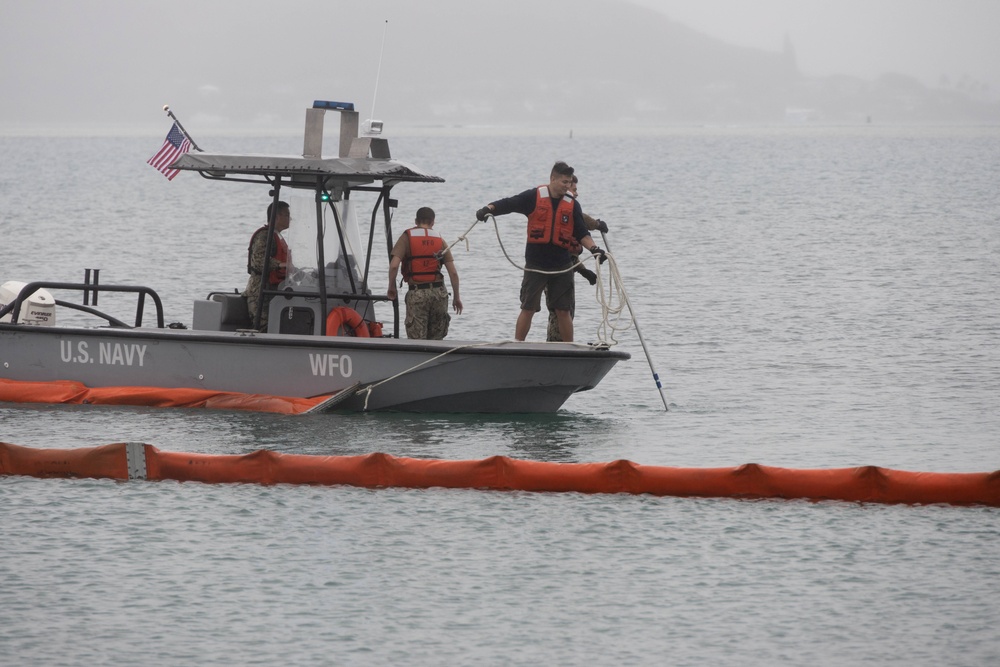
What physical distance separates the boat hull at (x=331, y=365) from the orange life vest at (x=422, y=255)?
72 cm

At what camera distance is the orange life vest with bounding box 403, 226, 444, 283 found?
43.3 ft

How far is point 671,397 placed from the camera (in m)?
15.5

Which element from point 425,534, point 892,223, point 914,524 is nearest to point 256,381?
point 425,534

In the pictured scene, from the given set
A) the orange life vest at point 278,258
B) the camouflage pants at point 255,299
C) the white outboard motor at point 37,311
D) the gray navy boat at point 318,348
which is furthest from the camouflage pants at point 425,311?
the white outboard motor at point 37,311

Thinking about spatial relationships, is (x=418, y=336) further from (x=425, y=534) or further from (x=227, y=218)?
(x=227, y=218)

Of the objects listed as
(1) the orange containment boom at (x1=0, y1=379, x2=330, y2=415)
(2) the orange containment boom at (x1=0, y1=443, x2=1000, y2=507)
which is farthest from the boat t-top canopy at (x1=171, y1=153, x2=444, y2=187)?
(2) the orange containment boom at (x1=0, y1=443, x2=1000, y2=507)

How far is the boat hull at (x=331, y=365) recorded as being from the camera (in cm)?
1280

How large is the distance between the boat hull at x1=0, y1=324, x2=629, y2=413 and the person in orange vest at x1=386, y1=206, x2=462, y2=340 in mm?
556

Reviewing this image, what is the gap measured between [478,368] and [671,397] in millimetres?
3293

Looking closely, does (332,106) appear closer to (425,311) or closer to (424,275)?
(424,275)

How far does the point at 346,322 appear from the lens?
13.5 meters

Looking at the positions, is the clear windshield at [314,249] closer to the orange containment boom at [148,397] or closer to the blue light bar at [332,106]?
the blue light bar at [332,106]

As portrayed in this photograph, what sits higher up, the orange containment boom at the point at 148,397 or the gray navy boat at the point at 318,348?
the gray navy boat at the point at 318,348

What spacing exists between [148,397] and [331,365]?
1.89 m
